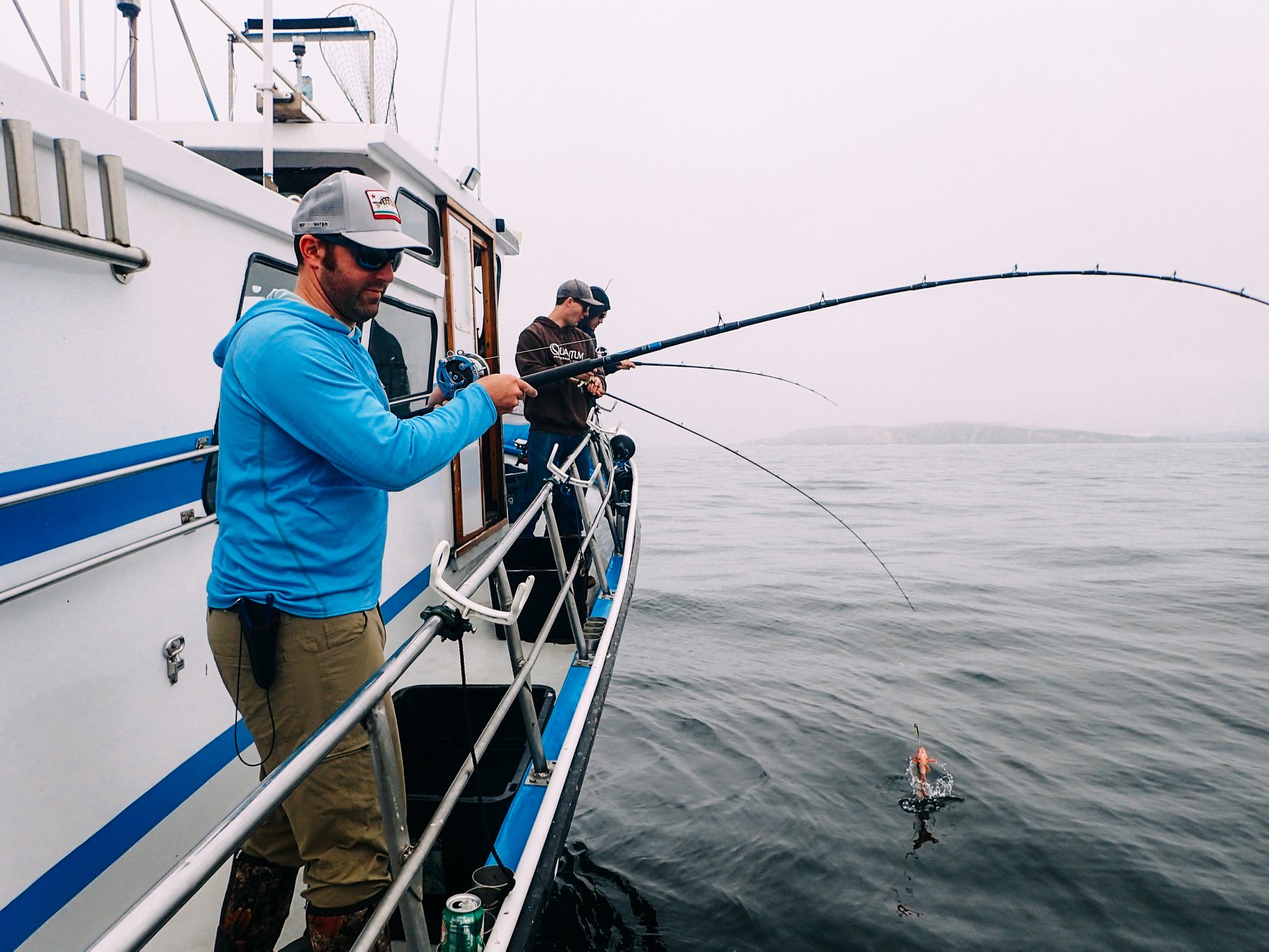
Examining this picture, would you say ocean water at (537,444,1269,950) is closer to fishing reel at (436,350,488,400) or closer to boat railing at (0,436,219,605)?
boat railing at (0,436,219,605)

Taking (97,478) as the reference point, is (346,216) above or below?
above

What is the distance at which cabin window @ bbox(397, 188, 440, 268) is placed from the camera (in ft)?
15.2

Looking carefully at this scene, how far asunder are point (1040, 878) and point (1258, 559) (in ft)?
40.2

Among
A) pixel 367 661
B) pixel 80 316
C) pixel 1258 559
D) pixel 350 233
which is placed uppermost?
pixel 350 233

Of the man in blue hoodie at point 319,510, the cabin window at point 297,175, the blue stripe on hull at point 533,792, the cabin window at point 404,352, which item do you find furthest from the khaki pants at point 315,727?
the cabin window at point 297,175

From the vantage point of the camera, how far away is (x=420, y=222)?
4.96m

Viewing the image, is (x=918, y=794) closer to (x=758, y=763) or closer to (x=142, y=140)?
(x=758, y=763)

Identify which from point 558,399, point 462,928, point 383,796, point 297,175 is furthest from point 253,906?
point 297,175

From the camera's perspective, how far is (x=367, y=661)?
5.66 feet

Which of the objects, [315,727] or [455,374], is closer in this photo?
[315,727]

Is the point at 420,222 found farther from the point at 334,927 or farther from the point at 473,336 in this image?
the point at 334,927

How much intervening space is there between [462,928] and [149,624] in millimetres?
1403

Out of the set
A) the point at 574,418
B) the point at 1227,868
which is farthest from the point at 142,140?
the point at 1227,868

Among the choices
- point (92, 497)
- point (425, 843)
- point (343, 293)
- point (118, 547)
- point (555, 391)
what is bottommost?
point (425, 843)
